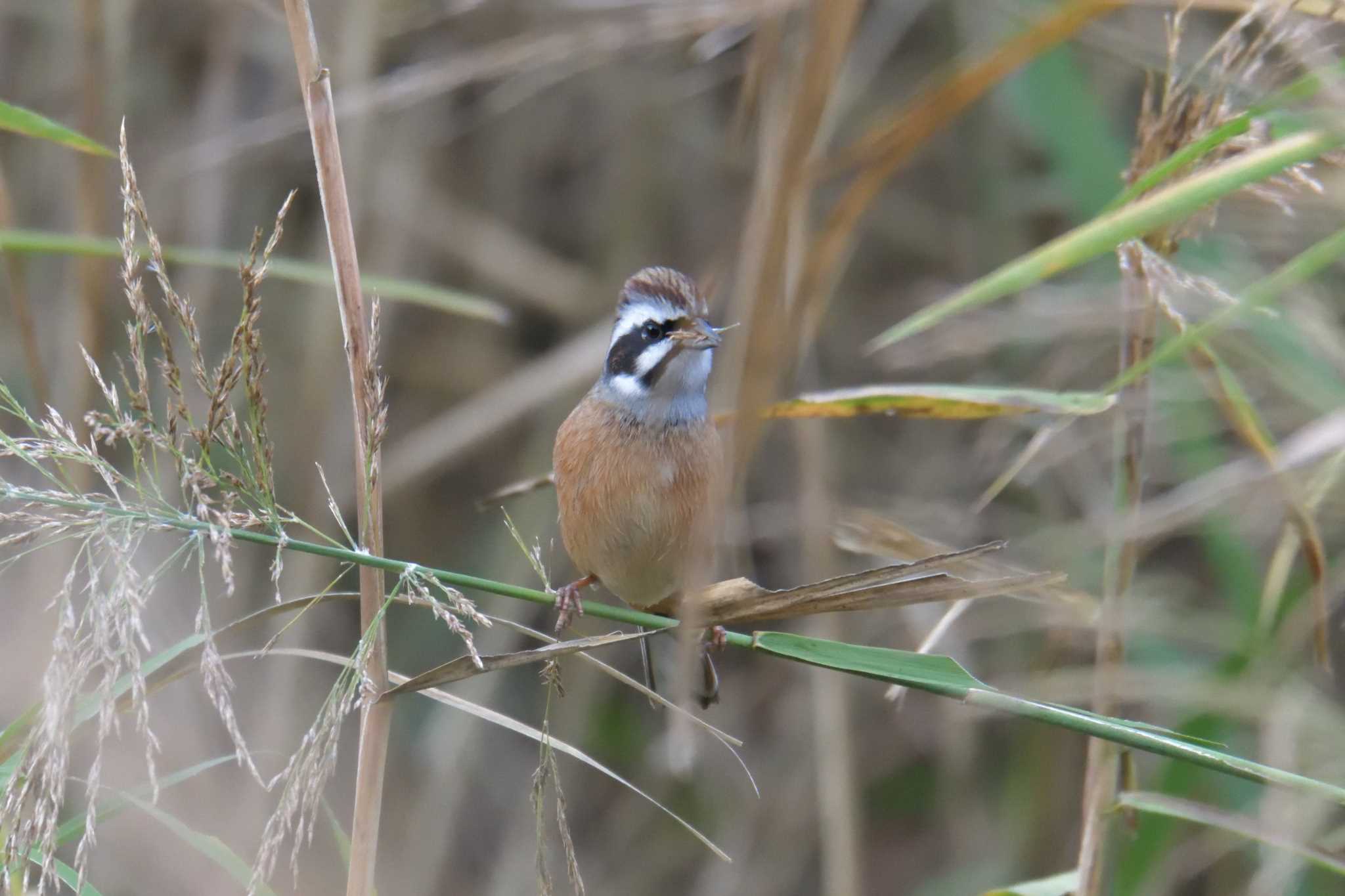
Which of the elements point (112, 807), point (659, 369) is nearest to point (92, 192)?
point (659, 369)

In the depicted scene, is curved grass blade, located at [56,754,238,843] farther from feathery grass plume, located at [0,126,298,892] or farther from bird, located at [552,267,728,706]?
bird, located at [552,267,728,706]

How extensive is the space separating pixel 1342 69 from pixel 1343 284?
8.36ft

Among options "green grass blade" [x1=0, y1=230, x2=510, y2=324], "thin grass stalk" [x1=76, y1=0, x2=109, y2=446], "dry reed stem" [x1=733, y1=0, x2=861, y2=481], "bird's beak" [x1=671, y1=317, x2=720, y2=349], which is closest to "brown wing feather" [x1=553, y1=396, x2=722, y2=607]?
"bird's beak" [x1=671, y1=317, x2=720, y2=349]

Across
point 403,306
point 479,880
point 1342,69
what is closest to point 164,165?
point 403,306

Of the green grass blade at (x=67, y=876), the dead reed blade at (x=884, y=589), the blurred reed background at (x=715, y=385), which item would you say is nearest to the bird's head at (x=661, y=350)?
the blurred reed background at (x=715, y=385)

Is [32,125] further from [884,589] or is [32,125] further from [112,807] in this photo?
[884,589]

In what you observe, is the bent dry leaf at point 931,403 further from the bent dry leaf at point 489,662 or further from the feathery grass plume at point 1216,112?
the bent dry leaf at point 489,662

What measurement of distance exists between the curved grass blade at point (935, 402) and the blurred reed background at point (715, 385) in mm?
847

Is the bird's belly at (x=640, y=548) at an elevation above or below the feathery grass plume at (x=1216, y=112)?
below

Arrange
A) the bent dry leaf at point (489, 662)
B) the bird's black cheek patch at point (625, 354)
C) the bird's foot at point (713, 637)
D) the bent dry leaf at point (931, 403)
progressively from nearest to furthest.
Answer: the bent dry leaf at point (489, 662) → the bent dry leaf at point (931, 403) → the bird's foot at point (713, 637) → the bird's black cheek patch at point (625, 354)

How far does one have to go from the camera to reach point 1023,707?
1.46 meters

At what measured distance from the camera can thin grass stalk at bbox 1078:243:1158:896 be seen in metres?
1.94

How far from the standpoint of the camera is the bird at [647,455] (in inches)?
111

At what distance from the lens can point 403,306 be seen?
4781 mm
